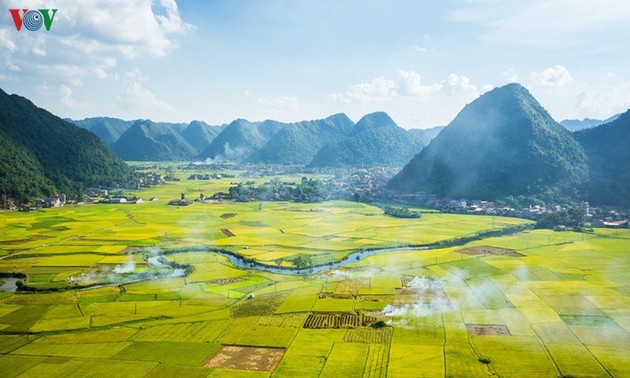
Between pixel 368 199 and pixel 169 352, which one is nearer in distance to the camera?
pixel 169 352

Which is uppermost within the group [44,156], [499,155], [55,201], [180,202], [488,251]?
[499,155]

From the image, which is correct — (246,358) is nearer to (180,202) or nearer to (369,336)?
(369,336)

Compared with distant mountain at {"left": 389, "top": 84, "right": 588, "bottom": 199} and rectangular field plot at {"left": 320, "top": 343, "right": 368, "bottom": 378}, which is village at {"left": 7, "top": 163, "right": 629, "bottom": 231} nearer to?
distant mountain at {"left": 389, "top": 84, "right": 588, "bottom": 199}

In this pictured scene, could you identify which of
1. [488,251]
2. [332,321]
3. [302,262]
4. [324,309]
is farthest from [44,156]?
[332,321]

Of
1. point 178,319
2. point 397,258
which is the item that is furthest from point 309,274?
point 178,319

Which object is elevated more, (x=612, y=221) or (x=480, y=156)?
(x=480, y=156)
